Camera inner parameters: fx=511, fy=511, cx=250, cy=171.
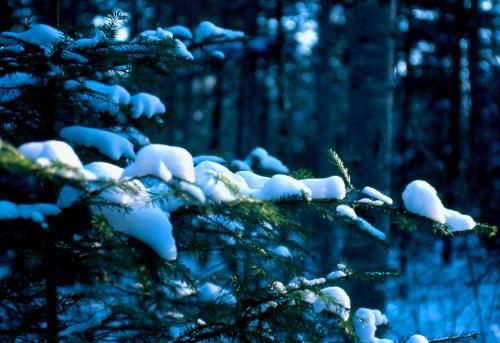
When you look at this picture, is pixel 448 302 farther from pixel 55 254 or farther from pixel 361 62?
pixel 55 254

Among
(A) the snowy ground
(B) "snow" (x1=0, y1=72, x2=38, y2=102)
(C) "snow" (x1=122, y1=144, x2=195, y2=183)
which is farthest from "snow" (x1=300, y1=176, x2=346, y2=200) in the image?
(A) the snowy ground

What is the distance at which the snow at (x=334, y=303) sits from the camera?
6.75 feet

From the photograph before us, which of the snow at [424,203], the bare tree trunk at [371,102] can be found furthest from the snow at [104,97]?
the bare tree trunk at [371,102]

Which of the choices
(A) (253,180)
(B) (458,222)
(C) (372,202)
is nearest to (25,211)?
(A) (253,180)

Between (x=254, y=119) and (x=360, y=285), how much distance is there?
10.5 metres

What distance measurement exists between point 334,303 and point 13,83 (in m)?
1.84

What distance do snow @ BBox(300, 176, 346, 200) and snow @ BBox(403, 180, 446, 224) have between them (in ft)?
0.90

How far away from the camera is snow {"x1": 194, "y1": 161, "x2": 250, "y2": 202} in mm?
1962

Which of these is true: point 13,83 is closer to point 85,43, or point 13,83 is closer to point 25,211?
point 85,43

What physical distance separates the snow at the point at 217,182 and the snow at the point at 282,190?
0.07 meters

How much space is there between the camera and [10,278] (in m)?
2.32

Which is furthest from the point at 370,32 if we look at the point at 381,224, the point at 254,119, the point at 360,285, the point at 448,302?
the point at 254,119

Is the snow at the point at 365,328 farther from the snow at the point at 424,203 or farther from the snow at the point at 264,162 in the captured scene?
the snow at the point at 264,162

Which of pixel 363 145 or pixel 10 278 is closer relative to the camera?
pixel 10 278
